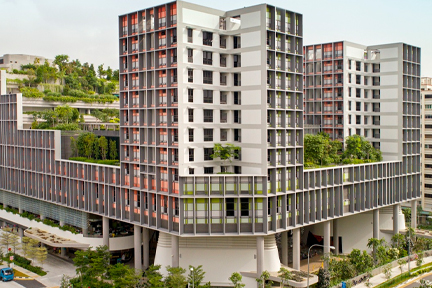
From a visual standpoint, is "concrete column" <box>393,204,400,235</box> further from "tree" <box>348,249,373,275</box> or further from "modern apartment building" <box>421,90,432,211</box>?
"modern apartment building" <box>421,90,432,211</box>

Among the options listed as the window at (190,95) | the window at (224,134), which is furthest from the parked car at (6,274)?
the window at (224,134)

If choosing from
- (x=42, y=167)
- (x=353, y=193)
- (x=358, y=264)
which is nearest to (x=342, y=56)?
(x=353, y=193)

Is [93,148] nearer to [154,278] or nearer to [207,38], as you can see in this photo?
[207,38]

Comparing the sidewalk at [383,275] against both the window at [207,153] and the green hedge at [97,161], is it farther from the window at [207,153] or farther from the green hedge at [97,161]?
the green hedge at [97,161]

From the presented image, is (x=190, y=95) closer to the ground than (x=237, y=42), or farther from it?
closer to the ground

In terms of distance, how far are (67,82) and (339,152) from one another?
78.8m

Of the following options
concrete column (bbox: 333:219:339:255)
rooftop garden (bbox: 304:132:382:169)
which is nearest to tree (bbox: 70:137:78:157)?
rooftop garden (bbox: 304:132:382:169)

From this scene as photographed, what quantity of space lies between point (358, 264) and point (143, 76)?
36.3 m

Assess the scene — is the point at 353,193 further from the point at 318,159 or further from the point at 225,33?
the point at 225,33

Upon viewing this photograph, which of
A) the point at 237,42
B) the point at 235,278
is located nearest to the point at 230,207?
the point at 235,278

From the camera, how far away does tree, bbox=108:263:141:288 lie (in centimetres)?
5344

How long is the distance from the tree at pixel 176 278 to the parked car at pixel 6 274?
2225 cm

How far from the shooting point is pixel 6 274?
6181cm

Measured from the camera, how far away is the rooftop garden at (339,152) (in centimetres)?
7000
